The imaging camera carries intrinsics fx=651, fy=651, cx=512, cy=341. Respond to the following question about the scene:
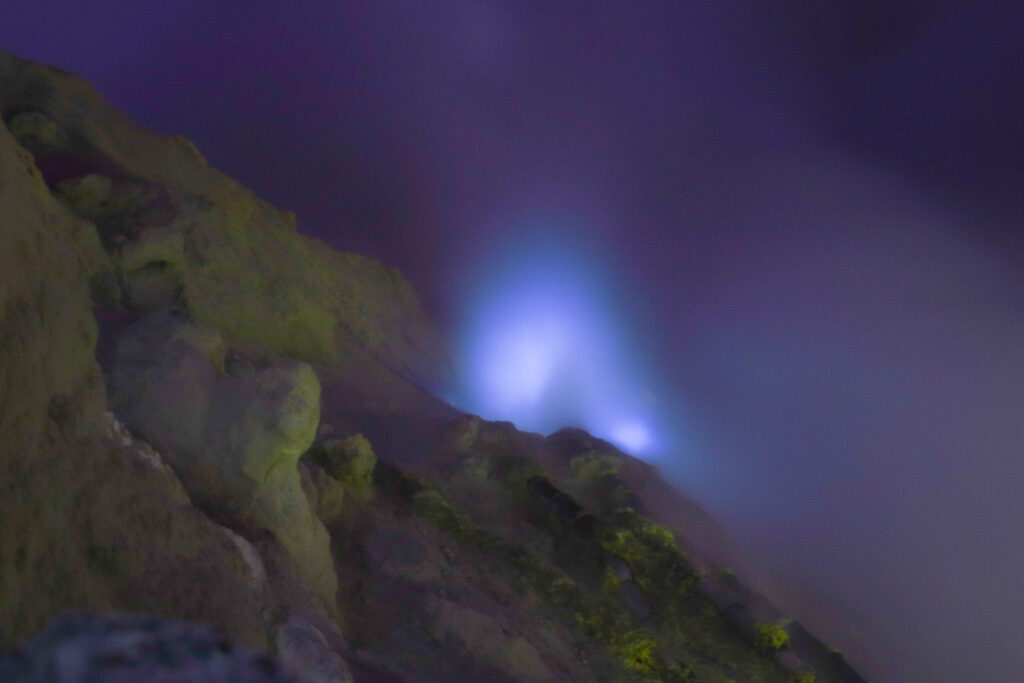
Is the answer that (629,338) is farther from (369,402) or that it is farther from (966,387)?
(369,402)

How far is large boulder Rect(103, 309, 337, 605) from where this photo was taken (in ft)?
13.0

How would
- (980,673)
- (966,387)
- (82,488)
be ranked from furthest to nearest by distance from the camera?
(966,387) < (980,673) < (82,488)

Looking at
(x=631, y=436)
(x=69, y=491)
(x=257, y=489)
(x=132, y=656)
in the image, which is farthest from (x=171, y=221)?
(x=631, y=436)

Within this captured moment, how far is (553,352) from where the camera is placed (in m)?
20.6

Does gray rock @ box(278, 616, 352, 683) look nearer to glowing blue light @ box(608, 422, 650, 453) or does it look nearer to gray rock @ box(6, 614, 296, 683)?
gray rock @ box(6, 614, 296, 683)

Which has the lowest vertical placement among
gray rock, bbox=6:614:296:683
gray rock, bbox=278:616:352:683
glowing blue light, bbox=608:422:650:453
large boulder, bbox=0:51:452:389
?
gray rock, bbox=278:616:352:683

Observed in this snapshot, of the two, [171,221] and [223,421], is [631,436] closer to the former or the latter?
[171,221]

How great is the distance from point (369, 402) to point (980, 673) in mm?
9175

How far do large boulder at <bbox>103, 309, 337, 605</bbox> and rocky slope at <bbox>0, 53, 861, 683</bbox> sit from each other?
0.05ft

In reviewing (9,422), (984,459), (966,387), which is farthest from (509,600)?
(966,387)

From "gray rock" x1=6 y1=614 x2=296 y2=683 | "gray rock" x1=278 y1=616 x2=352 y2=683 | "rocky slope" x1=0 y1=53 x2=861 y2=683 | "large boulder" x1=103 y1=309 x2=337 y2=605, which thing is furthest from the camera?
"large boulder" x1=103 y1=309 x2=337 y2=605

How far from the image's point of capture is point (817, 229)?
69.5ft

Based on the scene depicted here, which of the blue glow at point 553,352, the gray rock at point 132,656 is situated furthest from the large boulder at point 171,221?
the blue glow at point 553,352

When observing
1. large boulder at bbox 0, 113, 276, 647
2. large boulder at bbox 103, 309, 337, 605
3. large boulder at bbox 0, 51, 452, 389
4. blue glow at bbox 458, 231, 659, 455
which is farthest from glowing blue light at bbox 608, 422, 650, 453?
large boulder at bbox 0, 113, 276, 647
